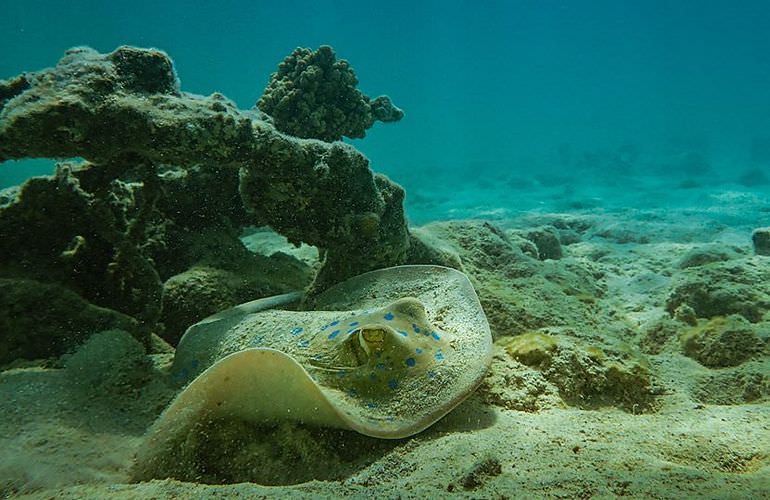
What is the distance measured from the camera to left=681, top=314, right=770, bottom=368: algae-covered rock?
3381 mm

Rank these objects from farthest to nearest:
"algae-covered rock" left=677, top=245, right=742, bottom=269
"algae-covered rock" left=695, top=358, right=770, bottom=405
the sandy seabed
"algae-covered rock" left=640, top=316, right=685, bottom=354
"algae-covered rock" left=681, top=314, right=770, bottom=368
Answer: "algae-covered rock" left=677, top=245, right=742, bottom=269 → "algae-covered rock" left=640, top=316, right=685, bottom=354 → "algae-covered rock" left=681, top=314, right=770, bottom=368 → "algae-covered rock" left=695, top=358, right=770, bottom=405 → the sandy seabed

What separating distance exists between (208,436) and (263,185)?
8.07 ft

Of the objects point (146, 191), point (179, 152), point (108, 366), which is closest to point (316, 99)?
point (146, 191)

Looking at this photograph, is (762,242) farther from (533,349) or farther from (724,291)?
(533,349)

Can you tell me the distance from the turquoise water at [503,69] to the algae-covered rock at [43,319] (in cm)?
1484

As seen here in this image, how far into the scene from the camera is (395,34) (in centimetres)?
8488

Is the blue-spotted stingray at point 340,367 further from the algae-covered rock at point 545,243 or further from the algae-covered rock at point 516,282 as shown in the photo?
the algae-covered rock at point 545,243

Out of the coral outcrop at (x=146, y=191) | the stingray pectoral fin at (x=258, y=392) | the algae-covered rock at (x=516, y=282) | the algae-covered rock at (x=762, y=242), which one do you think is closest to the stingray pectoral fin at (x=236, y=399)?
the stingray pectoral fin at (x=258, y=392)

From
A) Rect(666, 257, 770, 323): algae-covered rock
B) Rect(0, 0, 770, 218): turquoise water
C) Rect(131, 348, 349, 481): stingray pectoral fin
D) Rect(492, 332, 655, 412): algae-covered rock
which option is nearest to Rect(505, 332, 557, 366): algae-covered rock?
Rect(492, 332, 655, 412): algae-covered rock

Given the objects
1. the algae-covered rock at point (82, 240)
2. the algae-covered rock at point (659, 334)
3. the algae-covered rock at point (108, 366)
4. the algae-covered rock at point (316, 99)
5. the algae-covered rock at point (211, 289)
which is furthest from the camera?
the algae-covered rock at point (316, 99)

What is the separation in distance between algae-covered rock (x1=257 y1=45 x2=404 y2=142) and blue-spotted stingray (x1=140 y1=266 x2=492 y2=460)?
4.58 m

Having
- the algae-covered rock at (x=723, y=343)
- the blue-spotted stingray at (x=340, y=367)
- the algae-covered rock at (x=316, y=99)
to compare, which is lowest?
the blue-spotted stingray at (x=340, y=367)

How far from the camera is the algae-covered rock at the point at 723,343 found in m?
3.38

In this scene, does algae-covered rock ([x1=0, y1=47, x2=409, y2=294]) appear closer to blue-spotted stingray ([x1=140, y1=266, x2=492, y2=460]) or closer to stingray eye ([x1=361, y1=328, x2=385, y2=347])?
blue-spotted stingray ([x1=140, y1=266, x2=492, y2=460])
